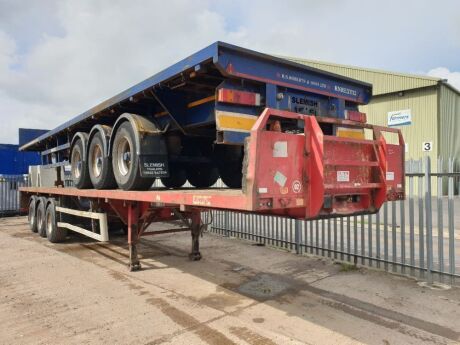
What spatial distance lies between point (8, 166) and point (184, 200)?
14.8m

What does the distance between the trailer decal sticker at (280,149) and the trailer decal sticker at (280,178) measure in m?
0.14

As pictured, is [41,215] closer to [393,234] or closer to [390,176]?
[393,234]

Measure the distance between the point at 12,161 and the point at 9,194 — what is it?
172 centimetres

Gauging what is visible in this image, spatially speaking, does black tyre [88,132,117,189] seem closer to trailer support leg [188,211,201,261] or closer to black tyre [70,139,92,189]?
black tyre [70,139,92,189]

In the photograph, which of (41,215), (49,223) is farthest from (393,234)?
(41,215)

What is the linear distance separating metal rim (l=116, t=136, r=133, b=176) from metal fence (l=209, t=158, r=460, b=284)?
323cm

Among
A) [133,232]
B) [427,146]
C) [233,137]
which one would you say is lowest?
[133,232]

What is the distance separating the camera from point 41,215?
9.59 meters

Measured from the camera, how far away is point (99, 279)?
5.68 meters

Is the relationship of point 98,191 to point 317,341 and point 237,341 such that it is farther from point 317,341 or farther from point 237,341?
point 317,341

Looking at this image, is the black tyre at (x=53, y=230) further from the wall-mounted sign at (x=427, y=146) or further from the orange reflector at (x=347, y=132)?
the wall-mounted sign at (x=427, y=146)

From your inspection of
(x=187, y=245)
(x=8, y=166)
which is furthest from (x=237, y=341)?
(x=8, y=166)

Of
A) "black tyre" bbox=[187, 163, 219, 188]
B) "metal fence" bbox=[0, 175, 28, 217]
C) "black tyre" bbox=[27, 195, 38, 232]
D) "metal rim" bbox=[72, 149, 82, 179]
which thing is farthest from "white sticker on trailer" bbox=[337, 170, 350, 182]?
"metal fence" bbox=[0, 175, 28, 217]

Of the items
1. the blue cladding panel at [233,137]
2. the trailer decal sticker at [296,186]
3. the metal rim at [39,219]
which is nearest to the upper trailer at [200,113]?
the blue cladding panel at [233,137]
